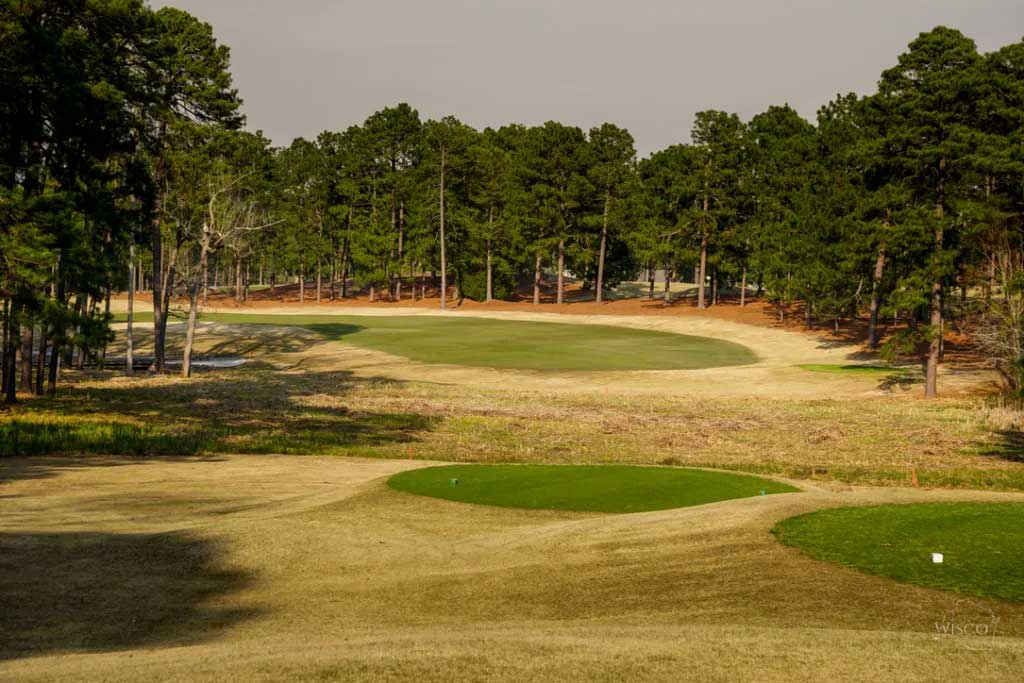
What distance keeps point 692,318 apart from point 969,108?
41038 millimetres

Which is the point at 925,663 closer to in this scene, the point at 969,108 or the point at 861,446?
the point at 861,446

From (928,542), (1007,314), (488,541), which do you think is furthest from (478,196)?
(928,542)

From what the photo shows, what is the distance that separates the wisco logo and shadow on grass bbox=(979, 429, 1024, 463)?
20.2 m

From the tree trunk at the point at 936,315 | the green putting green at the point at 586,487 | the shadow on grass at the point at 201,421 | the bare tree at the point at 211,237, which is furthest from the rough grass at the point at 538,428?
the green putting green at the point at 586,487

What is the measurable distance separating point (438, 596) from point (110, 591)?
13.0ft

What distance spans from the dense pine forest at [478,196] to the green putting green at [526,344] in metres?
10.9

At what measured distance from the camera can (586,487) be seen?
18.4 m

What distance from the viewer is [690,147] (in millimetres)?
91500

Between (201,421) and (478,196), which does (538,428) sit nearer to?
(201,421)

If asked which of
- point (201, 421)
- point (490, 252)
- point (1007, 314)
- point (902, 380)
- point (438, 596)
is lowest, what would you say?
point (201, 421)

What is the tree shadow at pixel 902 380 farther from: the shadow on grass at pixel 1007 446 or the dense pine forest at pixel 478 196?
the shadow on grass at pixel 1007 446

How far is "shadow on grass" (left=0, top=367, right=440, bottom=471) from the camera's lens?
24.9m

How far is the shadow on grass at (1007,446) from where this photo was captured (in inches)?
1078

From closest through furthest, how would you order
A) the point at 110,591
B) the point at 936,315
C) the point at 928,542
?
the point at 110,591 → the point at 928,542 → the point at 936,315
